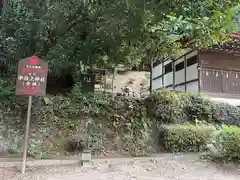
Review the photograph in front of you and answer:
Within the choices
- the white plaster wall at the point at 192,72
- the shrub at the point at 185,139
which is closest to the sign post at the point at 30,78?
the shrub at the point at 185,139

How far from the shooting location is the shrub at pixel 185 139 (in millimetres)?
6367

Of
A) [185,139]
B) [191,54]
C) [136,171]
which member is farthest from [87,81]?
[191,54]

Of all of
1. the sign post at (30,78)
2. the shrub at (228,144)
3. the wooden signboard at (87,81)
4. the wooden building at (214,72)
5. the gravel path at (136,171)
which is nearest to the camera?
the gravel path at (136,171)

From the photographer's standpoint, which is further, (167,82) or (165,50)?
(167,82)

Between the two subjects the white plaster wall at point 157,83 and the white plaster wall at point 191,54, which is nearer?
the white plaster wall at point 191,54

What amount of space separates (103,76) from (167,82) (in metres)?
3.90

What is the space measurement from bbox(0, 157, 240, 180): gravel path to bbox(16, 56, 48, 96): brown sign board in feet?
5.41

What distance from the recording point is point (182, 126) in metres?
6.57

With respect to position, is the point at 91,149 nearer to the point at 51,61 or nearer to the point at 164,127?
the point at 164,127

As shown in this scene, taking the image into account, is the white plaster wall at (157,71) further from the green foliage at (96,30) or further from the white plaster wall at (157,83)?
the green foliage at (96,30)

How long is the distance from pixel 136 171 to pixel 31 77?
309 centimetres

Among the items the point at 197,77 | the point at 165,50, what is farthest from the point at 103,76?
the point at 165,50

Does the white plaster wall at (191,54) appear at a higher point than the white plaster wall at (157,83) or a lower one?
higher

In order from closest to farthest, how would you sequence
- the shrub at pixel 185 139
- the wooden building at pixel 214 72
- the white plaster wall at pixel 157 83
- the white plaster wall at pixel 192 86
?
the shrub at pixel 185 139 < the wooden building at pixel 214 72 < the white plaster wall at pixel 192 86 < the white plaster wall at pixel 157 83
